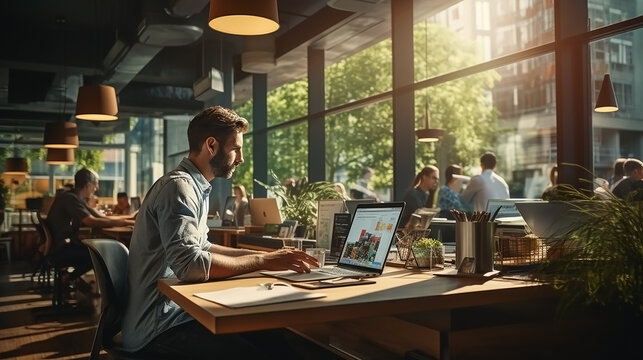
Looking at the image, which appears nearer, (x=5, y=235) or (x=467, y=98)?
(x=5, y=235)

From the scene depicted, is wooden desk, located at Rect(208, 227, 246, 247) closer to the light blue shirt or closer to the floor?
the floor

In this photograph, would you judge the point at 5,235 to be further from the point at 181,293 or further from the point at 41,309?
the point at 181,293

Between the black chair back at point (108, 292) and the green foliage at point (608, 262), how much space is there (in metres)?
1.58

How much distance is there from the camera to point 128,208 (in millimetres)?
10703

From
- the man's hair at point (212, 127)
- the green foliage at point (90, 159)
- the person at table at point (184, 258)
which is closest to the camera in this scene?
the person at table at point (184, 258)

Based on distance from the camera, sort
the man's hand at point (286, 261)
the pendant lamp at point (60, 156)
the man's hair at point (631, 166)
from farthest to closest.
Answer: the pendant lamp at point (60, 156), the man's hair at point (631, 166), the man's hand at point (286, 261)

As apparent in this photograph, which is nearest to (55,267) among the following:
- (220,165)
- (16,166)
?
(220,165)

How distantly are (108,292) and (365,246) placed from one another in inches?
39.4

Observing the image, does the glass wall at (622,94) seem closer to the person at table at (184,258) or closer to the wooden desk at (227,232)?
the wooden desk at (227,232)

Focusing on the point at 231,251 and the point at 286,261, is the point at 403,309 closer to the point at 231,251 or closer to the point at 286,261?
the point at 286,261

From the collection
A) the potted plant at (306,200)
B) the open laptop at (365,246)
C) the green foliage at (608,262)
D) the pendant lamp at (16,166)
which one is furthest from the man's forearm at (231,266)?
the pendant lamp at (16,166)

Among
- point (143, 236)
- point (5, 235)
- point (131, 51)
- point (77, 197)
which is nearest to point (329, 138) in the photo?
point (5, 235)

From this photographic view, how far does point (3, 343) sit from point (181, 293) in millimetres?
3899

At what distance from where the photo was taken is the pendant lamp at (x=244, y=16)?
3730 millimetres
